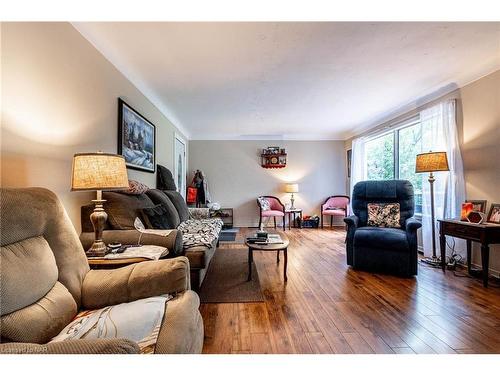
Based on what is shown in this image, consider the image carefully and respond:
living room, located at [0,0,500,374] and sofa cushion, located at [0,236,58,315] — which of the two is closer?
sofa cushion, located at [0,236,58,315]

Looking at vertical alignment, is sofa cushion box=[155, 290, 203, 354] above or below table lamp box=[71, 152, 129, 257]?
below

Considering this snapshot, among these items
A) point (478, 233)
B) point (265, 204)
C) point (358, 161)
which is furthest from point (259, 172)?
point (478, 233)

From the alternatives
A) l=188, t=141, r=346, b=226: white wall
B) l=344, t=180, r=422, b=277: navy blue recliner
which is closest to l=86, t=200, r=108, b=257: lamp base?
l=344, t=180, r=422, b=277: navy blue recliner

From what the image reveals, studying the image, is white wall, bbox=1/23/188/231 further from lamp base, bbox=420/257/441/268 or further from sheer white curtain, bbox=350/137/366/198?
sheer white curtain, bbox=350/137/366/198

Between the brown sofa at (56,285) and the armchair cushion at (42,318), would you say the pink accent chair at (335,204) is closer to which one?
the brown sofa at (56,285)

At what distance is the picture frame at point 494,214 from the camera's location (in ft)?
7.95

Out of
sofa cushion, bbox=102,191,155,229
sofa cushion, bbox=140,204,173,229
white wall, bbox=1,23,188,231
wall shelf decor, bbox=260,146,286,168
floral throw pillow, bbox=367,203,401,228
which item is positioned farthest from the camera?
wall shelf decor, bbox=260,146,286,168

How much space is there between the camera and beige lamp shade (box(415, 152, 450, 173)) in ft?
9.37

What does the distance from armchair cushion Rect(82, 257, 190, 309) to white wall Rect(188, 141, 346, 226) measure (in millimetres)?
4821

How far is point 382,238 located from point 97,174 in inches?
113

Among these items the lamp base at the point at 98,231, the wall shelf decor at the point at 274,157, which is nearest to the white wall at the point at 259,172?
the wall shelf decor at the point at 274,157

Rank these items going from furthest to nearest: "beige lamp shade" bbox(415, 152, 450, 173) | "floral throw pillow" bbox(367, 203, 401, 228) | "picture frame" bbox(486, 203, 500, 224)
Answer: "floral throw pillow" bbox(367, 203, 401, 228)
"beige lamp shade" bbox(415, 152, 450, 173)
"picture frame" bbox(486, 203, 500, 224)

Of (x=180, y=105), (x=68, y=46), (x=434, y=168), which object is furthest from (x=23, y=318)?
(x=434, y=168)

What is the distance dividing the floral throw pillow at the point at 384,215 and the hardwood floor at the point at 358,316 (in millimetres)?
656
